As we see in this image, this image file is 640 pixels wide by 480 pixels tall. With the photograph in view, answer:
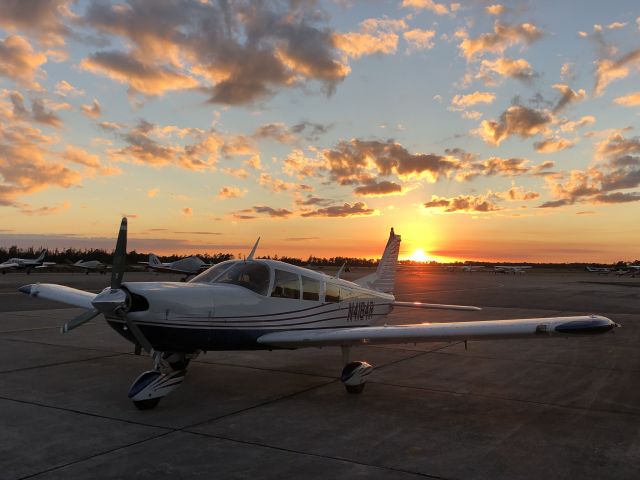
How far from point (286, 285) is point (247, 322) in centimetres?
106

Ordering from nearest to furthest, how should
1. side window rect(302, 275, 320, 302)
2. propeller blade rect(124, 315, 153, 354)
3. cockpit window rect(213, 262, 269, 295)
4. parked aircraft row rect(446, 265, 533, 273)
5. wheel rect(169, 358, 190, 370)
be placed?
propeller blade rect(124, 315, 153, 354)
cockpit window rect(213, 262, 269, 295)
wheel rect(169, 358, 190, 370)
side window rect(302, 275, 320, 302)
parked aircraft row rect(446, 265, 533, 273)

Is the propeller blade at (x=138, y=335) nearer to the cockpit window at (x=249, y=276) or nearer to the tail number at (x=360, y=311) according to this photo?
the cockpit window at (x=249, y=276)

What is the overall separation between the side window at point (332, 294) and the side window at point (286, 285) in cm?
77

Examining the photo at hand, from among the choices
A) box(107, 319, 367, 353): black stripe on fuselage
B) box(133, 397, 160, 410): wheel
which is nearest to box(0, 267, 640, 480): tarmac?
box(133, 397, 160, 410): wheel

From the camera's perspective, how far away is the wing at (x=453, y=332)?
608cm

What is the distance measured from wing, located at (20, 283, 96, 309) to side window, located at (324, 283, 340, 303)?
15.5ft

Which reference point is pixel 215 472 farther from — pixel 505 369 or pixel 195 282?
pixel 505 369

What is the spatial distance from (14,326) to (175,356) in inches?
366

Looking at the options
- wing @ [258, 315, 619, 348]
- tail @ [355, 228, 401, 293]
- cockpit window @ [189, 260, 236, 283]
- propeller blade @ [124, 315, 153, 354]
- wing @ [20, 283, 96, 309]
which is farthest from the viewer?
tail @ [355, 228, 401, 293]

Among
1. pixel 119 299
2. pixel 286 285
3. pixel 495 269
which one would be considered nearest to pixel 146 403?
pixel 119 299

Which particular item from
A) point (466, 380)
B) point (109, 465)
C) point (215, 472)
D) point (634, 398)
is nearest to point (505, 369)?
point (466, 380)

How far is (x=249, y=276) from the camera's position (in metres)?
8.34

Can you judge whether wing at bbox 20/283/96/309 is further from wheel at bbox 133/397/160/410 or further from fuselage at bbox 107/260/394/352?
wheel at bbox 133/397/160/410

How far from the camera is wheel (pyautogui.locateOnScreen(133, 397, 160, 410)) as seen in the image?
666 centimetres
